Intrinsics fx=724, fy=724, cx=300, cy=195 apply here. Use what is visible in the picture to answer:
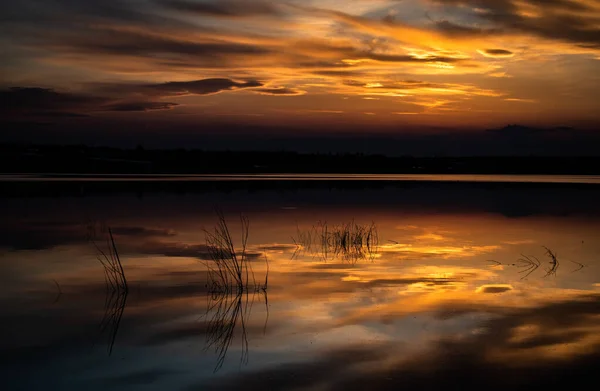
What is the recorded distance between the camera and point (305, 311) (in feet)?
30.9

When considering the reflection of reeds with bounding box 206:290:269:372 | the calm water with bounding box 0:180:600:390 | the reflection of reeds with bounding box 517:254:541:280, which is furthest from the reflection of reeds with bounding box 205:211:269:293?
the reflection of reeds with bounding box 517:254:541:280

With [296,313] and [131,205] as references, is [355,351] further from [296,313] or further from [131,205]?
[131,205]

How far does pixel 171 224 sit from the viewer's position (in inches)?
808

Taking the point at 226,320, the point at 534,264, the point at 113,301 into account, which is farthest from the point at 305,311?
the point at 534,264

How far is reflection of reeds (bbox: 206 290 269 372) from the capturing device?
7578mm

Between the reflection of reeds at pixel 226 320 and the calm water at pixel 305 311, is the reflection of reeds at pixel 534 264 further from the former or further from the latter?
the reflection of reeds at pixel 226 320

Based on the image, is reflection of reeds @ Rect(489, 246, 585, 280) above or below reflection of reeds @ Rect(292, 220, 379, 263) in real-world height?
below

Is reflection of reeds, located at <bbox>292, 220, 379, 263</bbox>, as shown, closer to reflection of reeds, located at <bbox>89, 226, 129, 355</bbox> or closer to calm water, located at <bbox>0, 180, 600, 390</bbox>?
calm water, located at <bbox>0, 180, 600, 390</bbox>

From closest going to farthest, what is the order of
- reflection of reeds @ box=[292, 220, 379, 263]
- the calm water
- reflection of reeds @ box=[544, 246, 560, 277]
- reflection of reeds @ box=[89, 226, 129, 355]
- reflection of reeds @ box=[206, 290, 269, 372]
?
the calm water → reflection of reeds @ box=[206, 290, 269, 372] → reflection of reeds @ box=[89, 226, 129, 355] → reflection of reeds @ box=[544, 246, 560, 277] → reflection of reeds @ box=[292, 220, 379, 263]

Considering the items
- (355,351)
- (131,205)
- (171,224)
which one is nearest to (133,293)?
(355,351)

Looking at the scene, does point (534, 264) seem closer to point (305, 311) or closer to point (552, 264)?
point (552, 264)

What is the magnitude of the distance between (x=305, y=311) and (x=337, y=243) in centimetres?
727

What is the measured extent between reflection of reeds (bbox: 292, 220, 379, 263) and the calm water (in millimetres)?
79

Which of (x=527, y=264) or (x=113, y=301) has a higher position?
(x=113, y=301)
